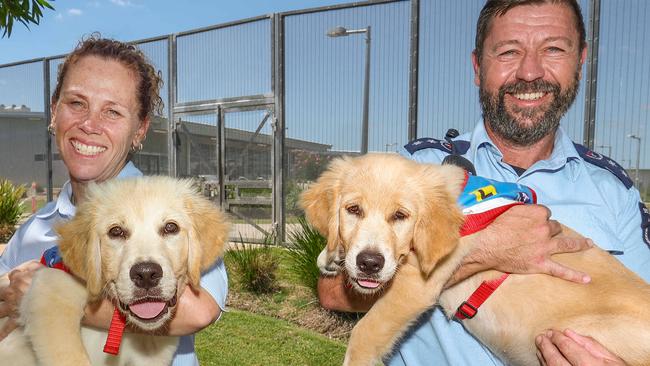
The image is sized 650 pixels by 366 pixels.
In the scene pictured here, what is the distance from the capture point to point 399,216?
2529mm

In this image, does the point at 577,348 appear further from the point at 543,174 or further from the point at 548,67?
the point at 548,67

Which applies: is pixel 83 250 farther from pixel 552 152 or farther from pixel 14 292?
pixel 552 152

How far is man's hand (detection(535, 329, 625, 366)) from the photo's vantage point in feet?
7.19

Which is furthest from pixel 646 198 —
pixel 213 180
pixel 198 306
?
pixel 213 180

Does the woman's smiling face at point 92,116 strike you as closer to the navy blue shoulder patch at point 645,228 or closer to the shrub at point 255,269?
the navy blue shoulder patch at point 645,228

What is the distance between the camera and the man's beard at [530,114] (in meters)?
2.93

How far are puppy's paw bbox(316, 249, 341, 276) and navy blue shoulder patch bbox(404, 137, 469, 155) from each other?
2.60 ft

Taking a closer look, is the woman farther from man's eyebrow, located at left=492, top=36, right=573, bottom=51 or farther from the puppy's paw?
man's eyebrow, located at left=492, top=36, right=573, bottom=51

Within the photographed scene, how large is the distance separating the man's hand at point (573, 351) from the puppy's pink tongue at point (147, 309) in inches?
60.4

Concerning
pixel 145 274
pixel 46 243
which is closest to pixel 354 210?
pixel 145 274

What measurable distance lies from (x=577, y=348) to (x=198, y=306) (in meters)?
1.49

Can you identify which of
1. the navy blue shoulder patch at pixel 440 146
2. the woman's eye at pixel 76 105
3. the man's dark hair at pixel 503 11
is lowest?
the navy blue shoulder patch at pixel 440 146

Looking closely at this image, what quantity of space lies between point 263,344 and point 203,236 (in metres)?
4.73

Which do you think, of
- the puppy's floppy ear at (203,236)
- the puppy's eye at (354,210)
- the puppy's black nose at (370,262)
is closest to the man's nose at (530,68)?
the puppy's eye at (354,210)
